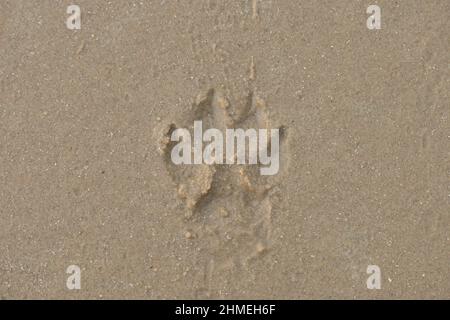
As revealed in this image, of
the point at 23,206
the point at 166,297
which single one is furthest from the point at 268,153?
the point at 23,206

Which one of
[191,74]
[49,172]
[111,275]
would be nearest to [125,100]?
[191,74]

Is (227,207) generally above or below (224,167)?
below

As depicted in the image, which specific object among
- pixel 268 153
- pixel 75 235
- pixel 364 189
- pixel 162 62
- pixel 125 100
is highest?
pixel 162 62

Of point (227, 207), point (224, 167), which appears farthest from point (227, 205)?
point (224, 167)

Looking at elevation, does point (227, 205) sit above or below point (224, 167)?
below

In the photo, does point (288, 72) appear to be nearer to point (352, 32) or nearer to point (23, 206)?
point (352, 32)

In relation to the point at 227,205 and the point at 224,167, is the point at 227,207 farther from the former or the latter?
the point at 224,167

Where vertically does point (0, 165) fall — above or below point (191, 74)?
below
